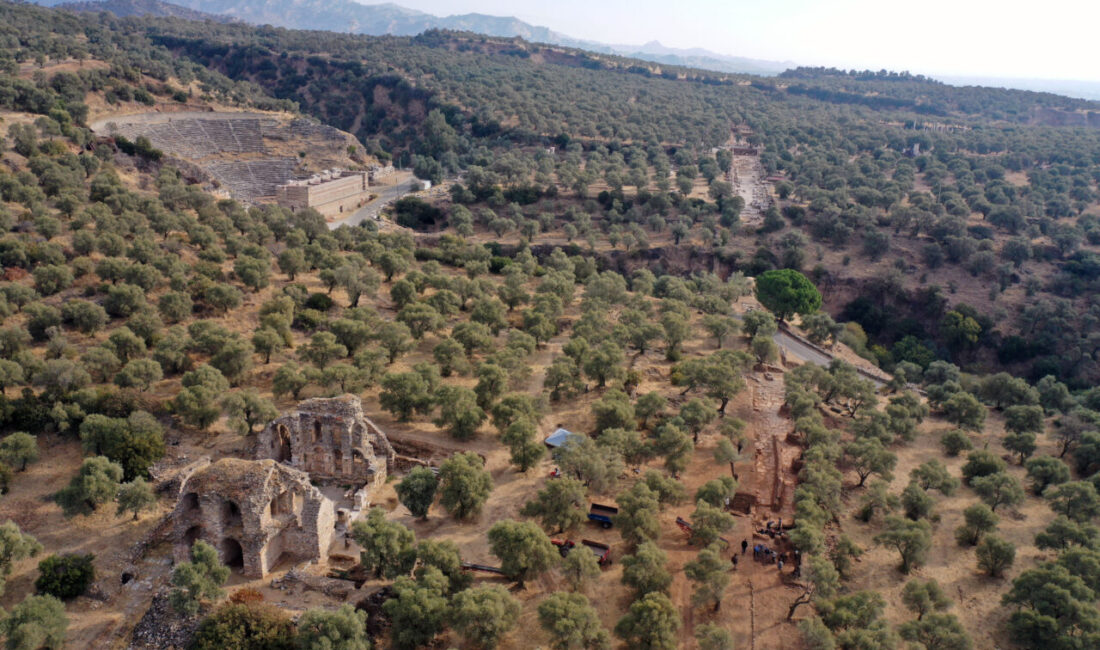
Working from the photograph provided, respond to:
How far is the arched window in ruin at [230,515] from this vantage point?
2784cm

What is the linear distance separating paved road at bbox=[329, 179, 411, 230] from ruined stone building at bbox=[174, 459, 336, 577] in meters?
60.5

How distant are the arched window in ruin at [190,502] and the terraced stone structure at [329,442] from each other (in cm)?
554

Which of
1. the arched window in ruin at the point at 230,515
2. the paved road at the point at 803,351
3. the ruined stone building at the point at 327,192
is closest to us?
the arched window in ruin at the point at 230,515

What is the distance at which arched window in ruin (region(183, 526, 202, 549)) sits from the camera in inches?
1091

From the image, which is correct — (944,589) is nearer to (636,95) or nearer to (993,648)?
(993,648)

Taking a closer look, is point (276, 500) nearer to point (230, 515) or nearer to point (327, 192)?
point (230, 515)

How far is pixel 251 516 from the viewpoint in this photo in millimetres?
27156

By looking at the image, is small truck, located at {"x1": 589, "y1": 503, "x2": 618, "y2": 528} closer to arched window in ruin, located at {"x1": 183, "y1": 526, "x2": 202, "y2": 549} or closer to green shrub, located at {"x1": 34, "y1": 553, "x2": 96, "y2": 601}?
arched window in ruin, located at {"x1": 183, "y1": 526, "x2": 202, "y2": 549}

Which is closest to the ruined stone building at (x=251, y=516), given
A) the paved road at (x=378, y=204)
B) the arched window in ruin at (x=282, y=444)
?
the arched window in ruin at (x=282, y=444)

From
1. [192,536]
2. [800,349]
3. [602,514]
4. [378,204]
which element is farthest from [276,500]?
[378,204]

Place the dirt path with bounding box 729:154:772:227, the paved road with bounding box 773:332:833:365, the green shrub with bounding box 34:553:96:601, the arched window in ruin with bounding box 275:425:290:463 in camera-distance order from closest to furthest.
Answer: the green shrub with bounding box 34:553:96:601 < the arched window in ruin with bounding box 275:425:290:463 < the paved road with bounding box 773:332:833:365 < the dirt path with bounding box 729:154:772:227

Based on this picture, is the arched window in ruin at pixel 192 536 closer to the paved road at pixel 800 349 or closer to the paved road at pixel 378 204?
the paved road at pixel 800 349

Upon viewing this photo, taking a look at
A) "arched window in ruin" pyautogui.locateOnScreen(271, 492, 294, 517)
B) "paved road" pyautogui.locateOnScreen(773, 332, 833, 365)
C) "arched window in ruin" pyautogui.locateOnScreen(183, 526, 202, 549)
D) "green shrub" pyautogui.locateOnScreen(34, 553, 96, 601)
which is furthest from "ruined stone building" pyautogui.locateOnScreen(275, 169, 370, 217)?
"green shrub" pyautogui.locateOnScreen(34, 553, 96, 601)

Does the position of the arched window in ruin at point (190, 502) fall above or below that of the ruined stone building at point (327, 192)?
below
